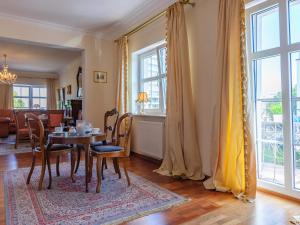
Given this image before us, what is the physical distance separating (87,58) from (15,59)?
3976 millimetres

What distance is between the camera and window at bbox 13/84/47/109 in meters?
9.53

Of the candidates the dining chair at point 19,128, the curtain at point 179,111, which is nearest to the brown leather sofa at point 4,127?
the dining chair at point 19,128

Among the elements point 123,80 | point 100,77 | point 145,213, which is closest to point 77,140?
point 145,213

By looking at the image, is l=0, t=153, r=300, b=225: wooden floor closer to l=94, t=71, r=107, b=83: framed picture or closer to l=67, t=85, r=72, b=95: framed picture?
l=94, t=71, r=107, b=83: framed picture

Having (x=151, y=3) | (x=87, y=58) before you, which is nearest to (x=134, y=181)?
(x=151, y=3)

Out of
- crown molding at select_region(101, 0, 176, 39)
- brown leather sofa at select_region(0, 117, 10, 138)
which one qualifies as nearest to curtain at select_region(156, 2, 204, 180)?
crown molding at select_region(101, 0, 176, 39)

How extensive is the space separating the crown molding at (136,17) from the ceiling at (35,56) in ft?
3.07

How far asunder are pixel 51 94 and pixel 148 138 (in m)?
7.46

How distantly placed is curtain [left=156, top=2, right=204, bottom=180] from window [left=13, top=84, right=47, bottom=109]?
835 centimetres

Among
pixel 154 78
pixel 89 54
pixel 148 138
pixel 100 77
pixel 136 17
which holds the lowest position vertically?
pixel 148 138

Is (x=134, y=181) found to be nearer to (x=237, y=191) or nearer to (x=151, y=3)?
(x=237, y=191)

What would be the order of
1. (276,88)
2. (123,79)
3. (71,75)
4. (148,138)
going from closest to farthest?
(276,88) → (148,138) → (123,79) → (71,75)

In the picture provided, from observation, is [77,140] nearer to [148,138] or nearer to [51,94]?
[148,138]

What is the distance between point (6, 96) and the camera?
29.5 ft
